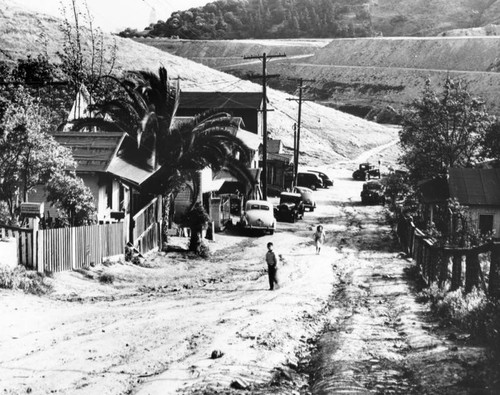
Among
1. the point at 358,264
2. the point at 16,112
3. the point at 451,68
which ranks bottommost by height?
the point at 358,264

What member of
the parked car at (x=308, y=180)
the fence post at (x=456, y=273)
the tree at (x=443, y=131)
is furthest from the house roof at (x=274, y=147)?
the fence post at (x=456, y=273)

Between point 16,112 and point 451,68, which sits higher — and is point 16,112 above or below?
below

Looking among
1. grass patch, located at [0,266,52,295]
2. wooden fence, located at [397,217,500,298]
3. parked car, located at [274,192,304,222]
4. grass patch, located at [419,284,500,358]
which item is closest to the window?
wooden fence, located at [397,217,500,298]

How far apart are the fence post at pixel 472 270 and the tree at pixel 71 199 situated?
1186 cm

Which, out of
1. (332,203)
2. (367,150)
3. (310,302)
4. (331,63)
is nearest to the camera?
(310,302)

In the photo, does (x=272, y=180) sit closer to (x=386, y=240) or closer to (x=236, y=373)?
(x=386, y=240)

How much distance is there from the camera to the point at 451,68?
173375 millimetres

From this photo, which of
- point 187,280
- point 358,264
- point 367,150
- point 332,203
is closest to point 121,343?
point 187,280

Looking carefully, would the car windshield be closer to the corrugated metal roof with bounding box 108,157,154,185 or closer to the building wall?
the building wall

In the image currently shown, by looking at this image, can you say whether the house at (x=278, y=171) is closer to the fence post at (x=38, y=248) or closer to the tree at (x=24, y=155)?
the tree at (x=24, y=155)

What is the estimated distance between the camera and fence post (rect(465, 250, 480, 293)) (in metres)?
19.2

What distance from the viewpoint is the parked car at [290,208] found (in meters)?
44.8

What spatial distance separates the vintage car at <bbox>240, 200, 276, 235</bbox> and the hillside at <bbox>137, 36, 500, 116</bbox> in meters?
100

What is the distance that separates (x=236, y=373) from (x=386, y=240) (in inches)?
1103
